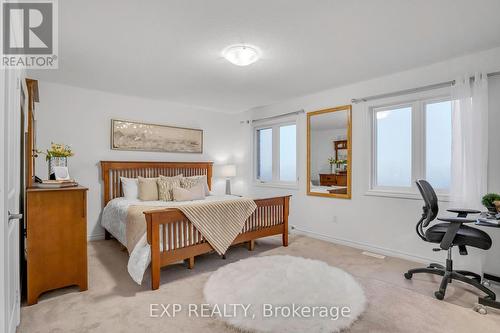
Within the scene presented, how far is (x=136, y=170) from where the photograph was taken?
15.3 ft

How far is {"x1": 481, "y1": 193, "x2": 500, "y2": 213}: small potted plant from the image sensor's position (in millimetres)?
2535

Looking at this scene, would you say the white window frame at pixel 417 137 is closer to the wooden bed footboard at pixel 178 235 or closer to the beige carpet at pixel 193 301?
the beige carpet at pixel 193 301

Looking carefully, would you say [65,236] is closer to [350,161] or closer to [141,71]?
[141,71]

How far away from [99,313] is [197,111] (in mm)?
4086

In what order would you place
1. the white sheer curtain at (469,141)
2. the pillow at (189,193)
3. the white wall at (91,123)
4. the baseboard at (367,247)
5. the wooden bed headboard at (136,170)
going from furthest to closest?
1. the wooden bed headboard at (136,170)
2. the pillow at (189,193)
3. the white wall at (91,123)
4. the baseboard at (367,247)
5. the white sheer curtain at (469,141)

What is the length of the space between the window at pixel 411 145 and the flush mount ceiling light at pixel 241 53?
6.75 ft

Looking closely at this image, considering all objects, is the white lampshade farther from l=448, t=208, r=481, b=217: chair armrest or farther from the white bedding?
l=448, t=208, r=481, b=217: chair armrest

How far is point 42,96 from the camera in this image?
3904mm

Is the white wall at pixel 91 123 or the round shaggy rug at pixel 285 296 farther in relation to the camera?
the white wall at pixel 91 123

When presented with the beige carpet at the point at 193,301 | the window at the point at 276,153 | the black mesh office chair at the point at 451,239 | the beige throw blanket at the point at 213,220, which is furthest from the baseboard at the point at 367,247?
the beige throw blanket at the point at 213,220

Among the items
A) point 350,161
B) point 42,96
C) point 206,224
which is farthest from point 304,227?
point 42,96

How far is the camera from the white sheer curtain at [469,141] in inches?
110

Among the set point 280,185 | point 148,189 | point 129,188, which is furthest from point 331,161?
point 129,188

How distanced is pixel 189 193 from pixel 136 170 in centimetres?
112
